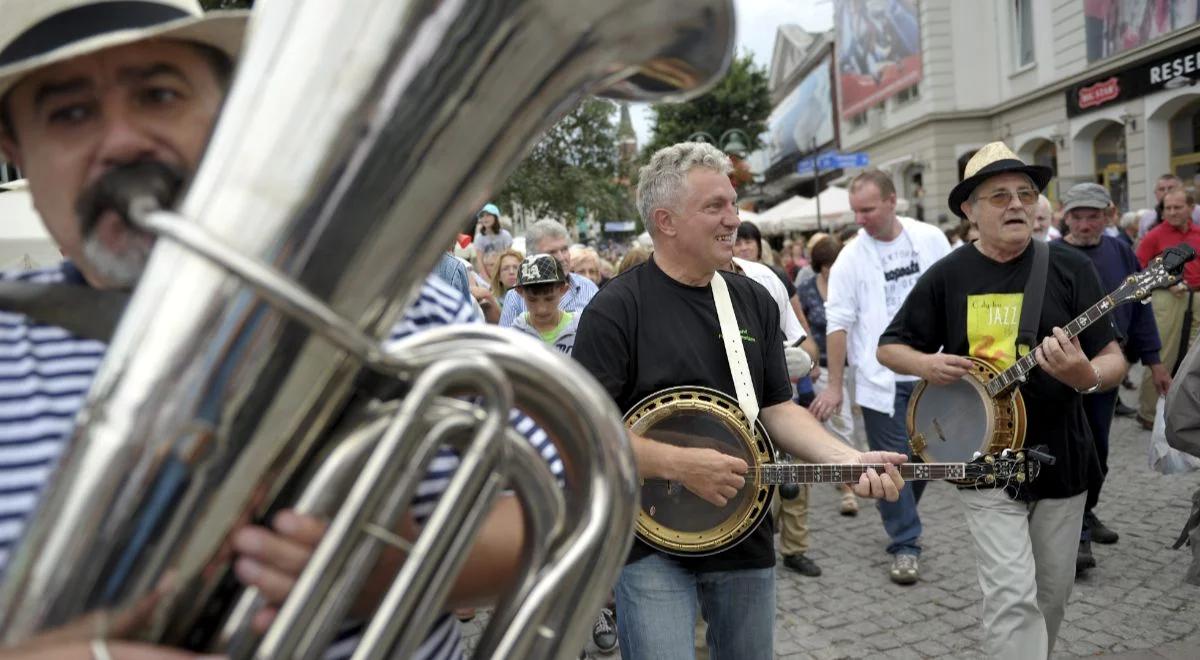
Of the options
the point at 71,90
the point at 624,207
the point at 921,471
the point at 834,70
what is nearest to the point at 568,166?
the point at 624,207

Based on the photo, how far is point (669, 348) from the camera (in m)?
2.63

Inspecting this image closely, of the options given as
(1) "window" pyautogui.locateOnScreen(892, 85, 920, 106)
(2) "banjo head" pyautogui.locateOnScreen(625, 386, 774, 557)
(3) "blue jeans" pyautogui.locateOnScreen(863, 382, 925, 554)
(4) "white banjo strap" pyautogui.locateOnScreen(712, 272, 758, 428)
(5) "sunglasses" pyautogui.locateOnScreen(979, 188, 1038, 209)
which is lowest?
(3) "blue jeans" pyautogui.locateOnScreen(863, 382, 925, 554)

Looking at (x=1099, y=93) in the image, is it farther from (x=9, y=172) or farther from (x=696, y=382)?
(x=9, y=172)

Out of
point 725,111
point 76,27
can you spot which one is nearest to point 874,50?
point 725,111

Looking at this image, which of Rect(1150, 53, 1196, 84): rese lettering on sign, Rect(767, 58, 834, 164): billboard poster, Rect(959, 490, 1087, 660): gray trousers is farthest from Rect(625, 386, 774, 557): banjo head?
Rect(767, 58, 834, 164): billboard poster

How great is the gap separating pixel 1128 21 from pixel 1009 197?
1761 centimetres

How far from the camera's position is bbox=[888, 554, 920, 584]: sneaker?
15.3ft

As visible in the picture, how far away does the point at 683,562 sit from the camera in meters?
2.57

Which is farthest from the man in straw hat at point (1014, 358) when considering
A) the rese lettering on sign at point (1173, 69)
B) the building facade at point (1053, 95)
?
the rese lettering on sign at point (1173, 69)

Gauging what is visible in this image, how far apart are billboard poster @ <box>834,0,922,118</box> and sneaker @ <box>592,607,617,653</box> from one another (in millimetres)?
26327

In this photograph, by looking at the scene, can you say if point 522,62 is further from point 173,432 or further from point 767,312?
point 767,312

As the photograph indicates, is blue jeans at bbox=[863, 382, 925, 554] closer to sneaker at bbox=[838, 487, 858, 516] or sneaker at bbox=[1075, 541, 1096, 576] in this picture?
sneaker at bbox=[1075, 541, 1096, 576]

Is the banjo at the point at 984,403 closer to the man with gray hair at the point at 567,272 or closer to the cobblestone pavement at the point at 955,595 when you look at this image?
the cobblestone pavement at the point at 955,595

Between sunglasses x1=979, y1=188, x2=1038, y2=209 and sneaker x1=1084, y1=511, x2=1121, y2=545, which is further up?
sunglasses x1=979, y1=188, x2=1038, y2=209
